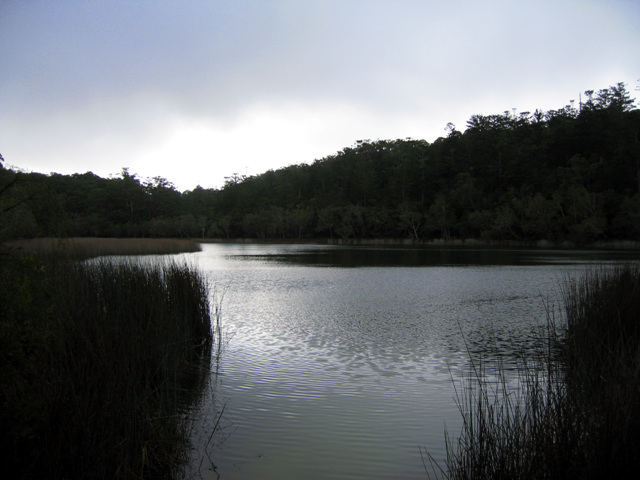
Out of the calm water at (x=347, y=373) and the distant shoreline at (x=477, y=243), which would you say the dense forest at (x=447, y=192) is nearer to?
the distant shoreline at (x=477, y=243)

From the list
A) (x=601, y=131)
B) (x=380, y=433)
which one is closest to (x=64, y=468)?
(x=380, y=433)

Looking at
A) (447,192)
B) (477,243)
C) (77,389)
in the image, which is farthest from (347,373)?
(447,192)

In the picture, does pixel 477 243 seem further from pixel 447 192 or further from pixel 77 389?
pixel 77 389

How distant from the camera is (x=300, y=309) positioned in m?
13.2

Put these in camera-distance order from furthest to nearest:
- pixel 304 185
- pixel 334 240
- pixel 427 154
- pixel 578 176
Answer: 1. pixel 304 185
2. pixel 427 154
3. pixel 334 240
4. pixel 578 176

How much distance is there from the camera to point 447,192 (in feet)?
268

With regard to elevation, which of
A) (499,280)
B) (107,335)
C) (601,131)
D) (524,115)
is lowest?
(499,280)

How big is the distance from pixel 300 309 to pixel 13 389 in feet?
34.2

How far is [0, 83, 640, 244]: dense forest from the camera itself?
2295 inches

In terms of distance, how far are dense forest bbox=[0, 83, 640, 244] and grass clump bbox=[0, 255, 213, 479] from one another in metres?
42.8

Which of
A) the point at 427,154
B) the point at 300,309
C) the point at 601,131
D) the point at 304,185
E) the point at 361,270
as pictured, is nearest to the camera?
the point at 300,309

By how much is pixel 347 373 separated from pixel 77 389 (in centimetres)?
419

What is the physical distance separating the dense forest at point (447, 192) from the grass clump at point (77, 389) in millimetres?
42776

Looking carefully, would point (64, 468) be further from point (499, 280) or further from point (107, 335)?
point (499, 280)
